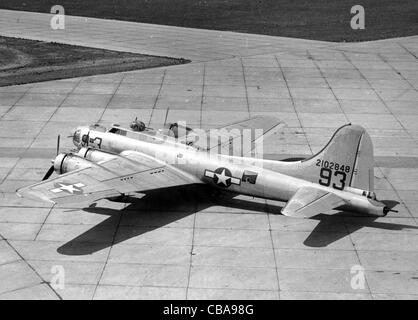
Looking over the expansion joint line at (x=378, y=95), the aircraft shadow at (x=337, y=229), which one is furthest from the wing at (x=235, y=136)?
the expansion joint line at (x=378, y=95)

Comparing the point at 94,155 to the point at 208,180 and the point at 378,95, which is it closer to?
the point at 208,180

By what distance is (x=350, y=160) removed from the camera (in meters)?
25.6

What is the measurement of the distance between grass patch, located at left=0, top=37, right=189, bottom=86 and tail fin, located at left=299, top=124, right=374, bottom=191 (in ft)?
90.7

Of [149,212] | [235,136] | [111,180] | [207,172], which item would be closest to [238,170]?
[207,172]

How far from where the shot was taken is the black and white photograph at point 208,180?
75.4 feet

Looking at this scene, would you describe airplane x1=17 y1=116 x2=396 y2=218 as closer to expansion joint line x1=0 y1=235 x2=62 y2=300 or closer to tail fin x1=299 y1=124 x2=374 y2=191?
tail fin x1=299 y1=124 x2=374 y2=191

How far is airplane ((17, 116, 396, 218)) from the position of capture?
82.8 feet

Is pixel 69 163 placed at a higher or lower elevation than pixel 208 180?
higher

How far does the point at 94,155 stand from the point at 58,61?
26122mm

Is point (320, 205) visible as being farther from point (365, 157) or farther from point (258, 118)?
point (258, 118)

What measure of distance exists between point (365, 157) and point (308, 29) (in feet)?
145

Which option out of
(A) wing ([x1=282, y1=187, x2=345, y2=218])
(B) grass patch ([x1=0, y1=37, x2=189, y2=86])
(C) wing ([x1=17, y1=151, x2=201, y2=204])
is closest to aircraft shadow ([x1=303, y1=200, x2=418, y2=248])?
(A) wing ([x1=282, y1=187, x2=345, y2=218])

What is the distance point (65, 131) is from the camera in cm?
3719

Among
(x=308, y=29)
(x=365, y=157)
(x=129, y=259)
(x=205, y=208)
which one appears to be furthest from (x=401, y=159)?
(x=308, y=29)
